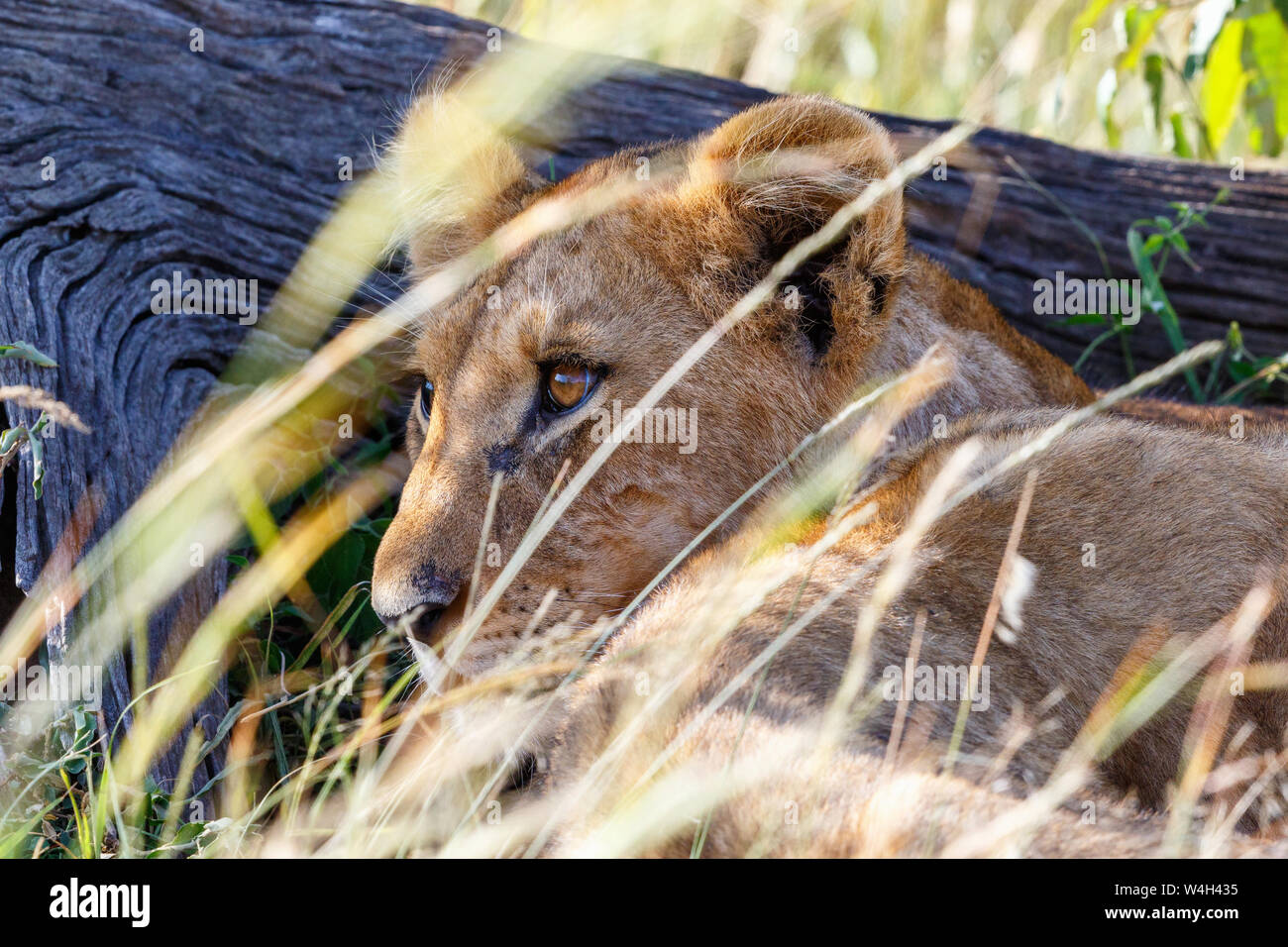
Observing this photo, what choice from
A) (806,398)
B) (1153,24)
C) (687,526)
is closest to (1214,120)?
(1153,24)

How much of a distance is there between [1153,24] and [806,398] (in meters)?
2.75

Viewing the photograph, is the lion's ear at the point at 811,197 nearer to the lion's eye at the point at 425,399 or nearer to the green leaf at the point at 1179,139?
the lion's eye at the point at 425,399

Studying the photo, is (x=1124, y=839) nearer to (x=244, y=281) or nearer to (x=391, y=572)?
(x=391, y=572)

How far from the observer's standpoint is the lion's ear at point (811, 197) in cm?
272

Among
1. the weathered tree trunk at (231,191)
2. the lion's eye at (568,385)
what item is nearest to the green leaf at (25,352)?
the weathered tree trunk at (231,191)

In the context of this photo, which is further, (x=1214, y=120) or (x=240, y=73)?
(x=1214, y=120)

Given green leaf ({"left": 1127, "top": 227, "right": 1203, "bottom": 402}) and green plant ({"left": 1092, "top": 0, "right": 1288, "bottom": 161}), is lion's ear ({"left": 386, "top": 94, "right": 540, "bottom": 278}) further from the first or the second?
green plant ({"left": 1092, "top": 0, "right": 1288, "bottom": 161})

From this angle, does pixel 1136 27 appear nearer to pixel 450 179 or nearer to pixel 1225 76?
pixel 1225 76

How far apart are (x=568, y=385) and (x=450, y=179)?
1.01 metres

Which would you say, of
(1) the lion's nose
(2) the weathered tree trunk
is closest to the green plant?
(2) the weathered tree trunk

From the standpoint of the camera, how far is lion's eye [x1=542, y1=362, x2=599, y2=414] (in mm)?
2805

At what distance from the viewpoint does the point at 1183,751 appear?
7.48ft

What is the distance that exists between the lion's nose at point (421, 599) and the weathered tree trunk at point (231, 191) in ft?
2.09
